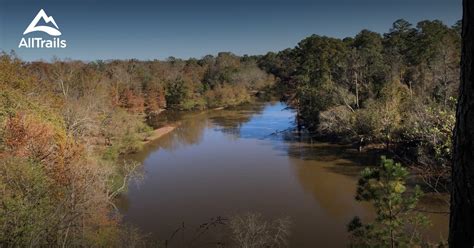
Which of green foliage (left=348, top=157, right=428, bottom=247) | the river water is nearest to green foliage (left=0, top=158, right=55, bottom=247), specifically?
the river water

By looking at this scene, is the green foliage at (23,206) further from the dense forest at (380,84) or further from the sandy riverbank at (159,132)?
the sandy riverbank at (159,132)

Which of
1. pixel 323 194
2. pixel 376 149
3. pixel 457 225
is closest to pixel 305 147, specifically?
pixel 376 149

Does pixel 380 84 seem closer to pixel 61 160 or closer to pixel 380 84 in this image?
pixel 380 84

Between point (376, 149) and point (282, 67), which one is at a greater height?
point (282, 67)

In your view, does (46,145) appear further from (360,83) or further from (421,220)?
(360,83)

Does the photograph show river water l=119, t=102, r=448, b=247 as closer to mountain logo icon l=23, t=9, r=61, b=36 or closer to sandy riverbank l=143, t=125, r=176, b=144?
sandy riverbank l=143, t=125, r=176, b=144

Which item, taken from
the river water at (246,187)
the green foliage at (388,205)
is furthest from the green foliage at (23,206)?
the green foliage at (388,205)
